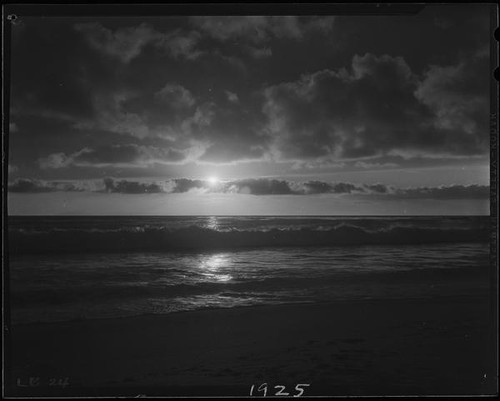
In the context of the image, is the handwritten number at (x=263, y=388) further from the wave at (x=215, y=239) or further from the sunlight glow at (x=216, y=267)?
the wave at (x=215, y=239)

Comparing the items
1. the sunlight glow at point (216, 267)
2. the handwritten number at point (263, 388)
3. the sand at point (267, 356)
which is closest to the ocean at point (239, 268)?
the sunlight glow at point (216, 267)

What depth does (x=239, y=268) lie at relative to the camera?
5.02m

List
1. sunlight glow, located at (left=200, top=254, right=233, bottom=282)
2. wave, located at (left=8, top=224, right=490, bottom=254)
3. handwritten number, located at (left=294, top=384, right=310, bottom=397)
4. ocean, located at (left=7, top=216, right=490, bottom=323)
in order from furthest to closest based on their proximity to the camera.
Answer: wave, located at (left=8, top=224, right=490, bottom=254) < sunlight glow, located at (left=200, top=254, right=233, bottom=282) < ocean, located at (left=7, top=216, right=490, bottom=323) < handwritten number, located at (left=294, top=384, right=310, bottom=397)

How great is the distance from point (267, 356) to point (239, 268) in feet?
6.38

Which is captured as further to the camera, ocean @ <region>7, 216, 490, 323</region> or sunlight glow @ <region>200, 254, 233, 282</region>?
sunlight glow @ <region>200, 254, 233, 282</region>

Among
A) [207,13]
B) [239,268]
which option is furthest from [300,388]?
[207,13]

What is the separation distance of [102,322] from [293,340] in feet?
5.55

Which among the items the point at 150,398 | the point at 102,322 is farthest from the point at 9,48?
the point at 150,398

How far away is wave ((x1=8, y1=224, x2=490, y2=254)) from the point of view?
20.4ft

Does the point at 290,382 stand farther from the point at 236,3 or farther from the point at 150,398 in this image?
the point at 236,3

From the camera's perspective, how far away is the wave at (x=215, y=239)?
621 cm

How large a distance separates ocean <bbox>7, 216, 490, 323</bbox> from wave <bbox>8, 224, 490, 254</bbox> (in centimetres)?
2

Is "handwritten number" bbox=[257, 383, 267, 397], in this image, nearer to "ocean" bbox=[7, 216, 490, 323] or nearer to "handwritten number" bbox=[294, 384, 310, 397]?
"handwritten number" bbox=[294, 384, 310, 397]

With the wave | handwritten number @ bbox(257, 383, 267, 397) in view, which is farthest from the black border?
the wave
